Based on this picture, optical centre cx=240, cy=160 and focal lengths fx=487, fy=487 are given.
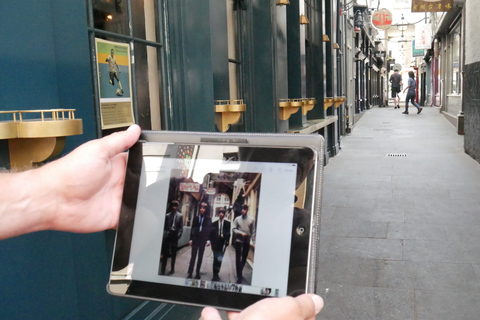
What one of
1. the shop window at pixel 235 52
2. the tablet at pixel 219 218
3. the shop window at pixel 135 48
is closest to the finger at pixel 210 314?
the tablet at pixel 219 218

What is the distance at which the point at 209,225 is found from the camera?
1083 mm

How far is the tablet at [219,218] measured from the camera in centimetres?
102

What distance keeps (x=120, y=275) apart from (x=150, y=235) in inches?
4.9

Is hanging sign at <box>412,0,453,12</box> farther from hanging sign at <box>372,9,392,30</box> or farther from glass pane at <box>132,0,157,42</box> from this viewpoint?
glass pane at <box>132,0,157,42</box>

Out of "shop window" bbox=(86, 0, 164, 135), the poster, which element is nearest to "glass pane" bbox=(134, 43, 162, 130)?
"shop window" bbox=(86, 0, 164, 135)

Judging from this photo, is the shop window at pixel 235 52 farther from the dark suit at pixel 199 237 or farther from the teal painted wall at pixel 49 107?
the dark suit at pixel 199 237

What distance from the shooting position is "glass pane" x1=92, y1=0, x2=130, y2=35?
8.02ft

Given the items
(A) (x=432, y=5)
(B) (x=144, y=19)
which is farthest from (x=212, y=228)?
(A) (x=432, y=5)

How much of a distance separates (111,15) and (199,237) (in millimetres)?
1848

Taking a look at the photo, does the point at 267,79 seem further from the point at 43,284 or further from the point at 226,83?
the point at 43,284

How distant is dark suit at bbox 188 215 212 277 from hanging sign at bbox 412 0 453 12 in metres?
12.3

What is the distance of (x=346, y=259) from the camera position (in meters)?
4.09

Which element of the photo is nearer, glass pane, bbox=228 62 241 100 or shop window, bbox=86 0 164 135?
shop window, bbox=86 0 164 135

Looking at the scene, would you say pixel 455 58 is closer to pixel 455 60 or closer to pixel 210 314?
pixel 455 60
